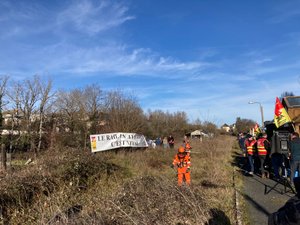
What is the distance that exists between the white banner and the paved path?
11.2 m

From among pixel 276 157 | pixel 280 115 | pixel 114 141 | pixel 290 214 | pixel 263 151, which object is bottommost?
pixel 276 157

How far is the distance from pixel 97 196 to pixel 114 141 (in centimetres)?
1351

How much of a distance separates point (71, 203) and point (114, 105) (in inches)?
818

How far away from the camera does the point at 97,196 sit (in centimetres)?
939

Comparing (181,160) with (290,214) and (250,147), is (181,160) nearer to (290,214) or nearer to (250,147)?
(250,147)

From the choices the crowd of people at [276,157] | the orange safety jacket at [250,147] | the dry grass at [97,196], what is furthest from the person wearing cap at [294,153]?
the orange safety jacket at [250,147]

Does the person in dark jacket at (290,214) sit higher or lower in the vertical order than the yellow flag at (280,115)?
lower

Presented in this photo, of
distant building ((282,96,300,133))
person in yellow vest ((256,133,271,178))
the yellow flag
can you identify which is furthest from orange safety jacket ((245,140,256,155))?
distant building ((282,96,300,133))

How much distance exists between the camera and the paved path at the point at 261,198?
764cm

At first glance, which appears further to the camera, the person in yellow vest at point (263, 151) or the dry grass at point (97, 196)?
the person in yellow vest at point (263, 151)

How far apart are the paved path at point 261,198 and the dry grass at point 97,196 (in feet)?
1.75

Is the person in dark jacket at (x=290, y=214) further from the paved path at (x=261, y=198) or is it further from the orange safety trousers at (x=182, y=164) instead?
the orange safety trousers at (x=182, y=164)

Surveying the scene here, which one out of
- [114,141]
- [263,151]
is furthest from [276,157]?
[114,141]

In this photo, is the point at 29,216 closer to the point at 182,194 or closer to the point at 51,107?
the point at 182,194
